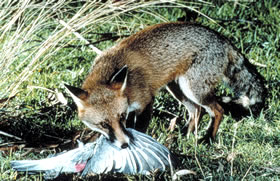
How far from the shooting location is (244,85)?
559 centimetres

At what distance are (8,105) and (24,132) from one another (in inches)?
16.7

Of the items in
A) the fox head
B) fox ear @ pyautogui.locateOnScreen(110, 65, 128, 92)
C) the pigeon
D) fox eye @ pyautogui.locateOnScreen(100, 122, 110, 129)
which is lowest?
the pigeon

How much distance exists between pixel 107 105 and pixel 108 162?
0.86 m

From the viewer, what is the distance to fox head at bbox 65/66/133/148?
4.41m

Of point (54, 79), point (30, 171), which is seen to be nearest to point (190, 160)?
point (30, 171)

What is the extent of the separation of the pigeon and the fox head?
415mm

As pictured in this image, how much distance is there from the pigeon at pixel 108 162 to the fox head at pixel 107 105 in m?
0.41

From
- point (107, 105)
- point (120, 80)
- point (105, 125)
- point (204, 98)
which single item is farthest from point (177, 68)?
point (105, 125)

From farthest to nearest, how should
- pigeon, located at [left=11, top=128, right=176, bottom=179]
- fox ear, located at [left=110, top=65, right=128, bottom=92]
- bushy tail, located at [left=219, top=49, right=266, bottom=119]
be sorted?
bushy tail, located at [left=219, top=49, right=266, bottom=119] < fox ear, located at [left=110, top=65, right=128, bottom=92] < pigeon, located at [left=11, top=128, right=176, bottom=179]

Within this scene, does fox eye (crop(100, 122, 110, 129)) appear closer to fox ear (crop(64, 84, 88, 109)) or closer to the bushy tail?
fox ear (crop(64, 84, 88, 109))

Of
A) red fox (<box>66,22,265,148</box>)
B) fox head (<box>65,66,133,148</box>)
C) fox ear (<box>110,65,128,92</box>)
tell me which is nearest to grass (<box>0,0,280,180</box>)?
red fox (<box>66,22,265,148</box>)

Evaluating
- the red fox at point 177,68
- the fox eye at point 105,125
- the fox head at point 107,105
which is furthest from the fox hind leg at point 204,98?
the fox eye at point 105,125

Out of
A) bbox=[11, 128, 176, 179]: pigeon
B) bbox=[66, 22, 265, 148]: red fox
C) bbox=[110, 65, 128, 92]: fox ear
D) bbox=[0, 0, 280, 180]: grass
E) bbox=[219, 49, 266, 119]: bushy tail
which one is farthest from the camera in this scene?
bbox=[219, 49, 266, 119]: bushy tail

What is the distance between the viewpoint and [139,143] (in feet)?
13.0
